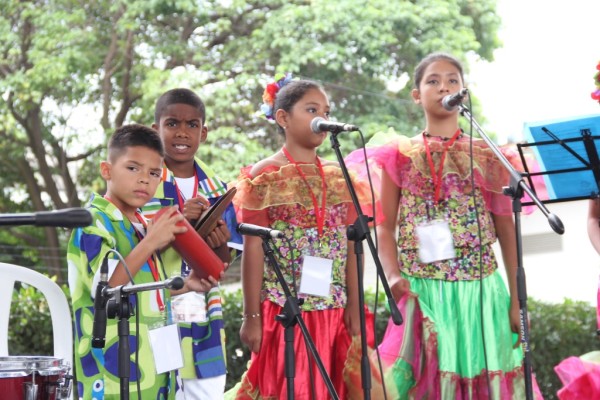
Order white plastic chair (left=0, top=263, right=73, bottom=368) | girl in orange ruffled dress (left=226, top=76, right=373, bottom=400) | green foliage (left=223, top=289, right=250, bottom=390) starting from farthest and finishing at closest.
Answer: green foliage (left=223, top=289, right=250, bottom=390) → girl in orange ruffled dress (left=226, top=76, right=373, bottom=400) → white plastic chair (left=0, top=263, right=73, bottom=368)

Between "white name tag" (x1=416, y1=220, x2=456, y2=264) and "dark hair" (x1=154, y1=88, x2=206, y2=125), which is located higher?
"dark hair" (x1=154, y1=88, x2=206, y2=125)

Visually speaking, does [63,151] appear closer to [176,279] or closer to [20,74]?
[20,74]

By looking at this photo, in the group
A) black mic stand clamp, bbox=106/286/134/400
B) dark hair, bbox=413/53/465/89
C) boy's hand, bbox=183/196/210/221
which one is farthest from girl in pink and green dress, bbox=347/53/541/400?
black mic stand clamp, bbox=106/286/134/400

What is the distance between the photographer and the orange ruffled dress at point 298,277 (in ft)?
12.2

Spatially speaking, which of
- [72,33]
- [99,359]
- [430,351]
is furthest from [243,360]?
[72,33]

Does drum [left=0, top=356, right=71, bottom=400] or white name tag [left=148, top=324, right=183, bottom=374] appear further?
white name tag [left=148, top=324, right=183, bottom=374]

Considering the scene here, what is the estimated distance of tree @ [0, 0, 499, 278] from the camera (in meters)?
9.66

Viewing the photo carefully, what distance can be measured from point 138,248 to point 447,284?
4.75 feet

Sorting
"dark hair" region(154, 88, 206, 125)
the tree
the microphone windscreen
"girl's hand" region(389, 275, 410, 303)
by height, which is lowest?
"girl's hand" region(389, 275, 410, 303)

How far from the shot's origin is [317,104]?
3.95 metres

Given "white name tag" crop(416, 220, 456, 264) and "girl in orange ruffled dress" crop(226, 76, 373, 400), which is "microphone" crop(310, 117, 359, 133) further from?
"white name tag" crop(416, 220, 456, 264)

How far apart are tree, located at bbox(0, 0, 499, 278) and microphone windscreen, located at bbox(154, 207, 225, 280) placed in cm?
629

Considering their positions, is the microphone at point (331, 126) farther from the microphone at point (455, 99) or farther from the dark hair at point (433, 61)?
the dark hair at point (433, 61)

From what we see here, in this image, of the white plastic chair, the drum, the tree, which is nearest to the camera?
the drum
